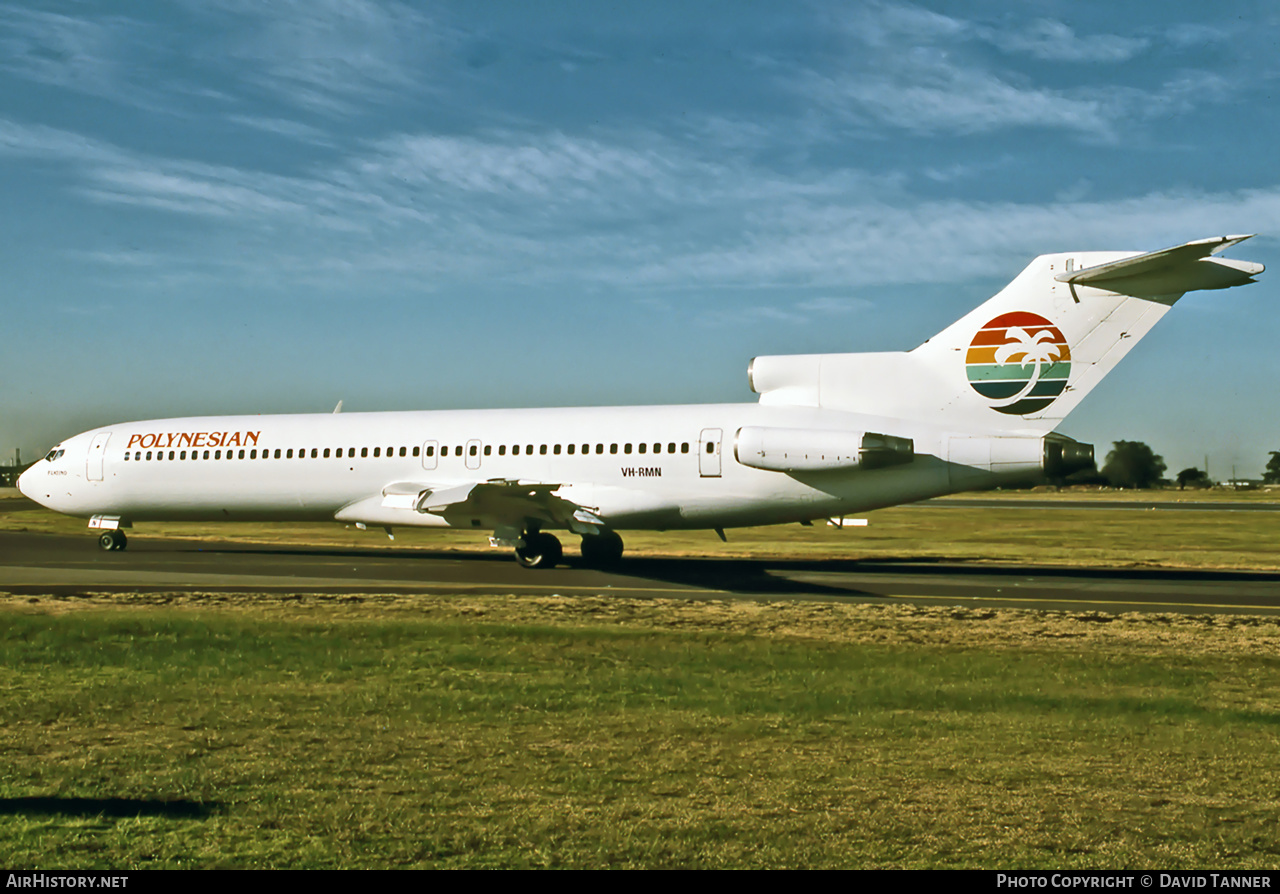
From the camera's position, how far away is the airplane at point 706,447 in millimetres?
19188

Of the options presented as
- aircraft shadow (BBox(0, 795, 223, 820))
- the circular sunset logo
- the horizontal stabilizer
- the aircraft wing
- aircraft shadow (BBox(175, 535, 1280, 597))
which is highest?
the horizontal stabilizer

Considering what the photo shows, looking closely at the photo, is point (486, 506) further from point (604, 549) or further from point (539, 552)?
point (604, 549)

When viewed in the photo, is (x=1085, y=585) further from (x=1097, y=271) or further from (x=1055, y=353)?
(x=1097, y=271)

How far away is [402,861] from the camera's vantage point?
4.71 metres

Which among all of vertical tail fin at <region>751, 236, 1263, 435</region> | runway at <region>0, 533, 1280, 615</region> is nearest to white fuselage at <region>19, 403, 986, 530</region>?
vertical tail fin at <region>751, 236, 1263, 435</region>

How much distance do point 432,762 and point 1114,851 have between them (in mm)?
3927

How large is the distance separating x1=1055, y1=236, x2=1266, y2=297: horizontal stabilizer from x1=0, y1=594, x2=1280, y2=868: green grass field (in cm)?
708

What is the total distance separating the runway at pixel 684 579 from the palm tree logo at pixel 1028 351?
3804 mm

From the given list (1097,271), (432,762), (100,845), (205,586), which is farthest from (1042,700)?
(205,586)

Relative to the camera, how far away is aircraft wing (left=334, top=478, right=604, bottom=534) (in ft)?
71.3

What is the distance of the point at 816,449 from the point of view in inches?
800

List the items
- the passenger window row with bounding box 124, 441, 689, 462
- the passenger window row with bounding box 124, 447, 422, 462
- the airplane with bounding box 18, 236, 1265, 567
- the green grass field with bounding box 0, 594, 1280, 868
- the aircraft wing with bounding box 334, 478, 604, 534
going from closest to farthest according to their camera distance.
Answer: the green grass field with bounding box 0, 594, 1280, 868, the airplane with bounding box 18, 236, 1265, 567, the aircraft wing with bounding box 334, 478, 604, 534, the passenger window row with bounding box 124, 441, 689, 462, the passenger window row with bounding box 124, 447, 422, 462

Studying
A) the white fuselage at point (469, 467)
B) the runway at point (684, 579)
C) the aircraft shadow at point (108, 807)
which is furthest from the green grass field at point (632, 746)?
the white fuselage at point (469, 467)

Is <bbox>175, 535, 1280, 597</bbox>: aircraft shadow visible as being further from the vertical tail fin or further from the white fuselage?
the vertical tail fin
